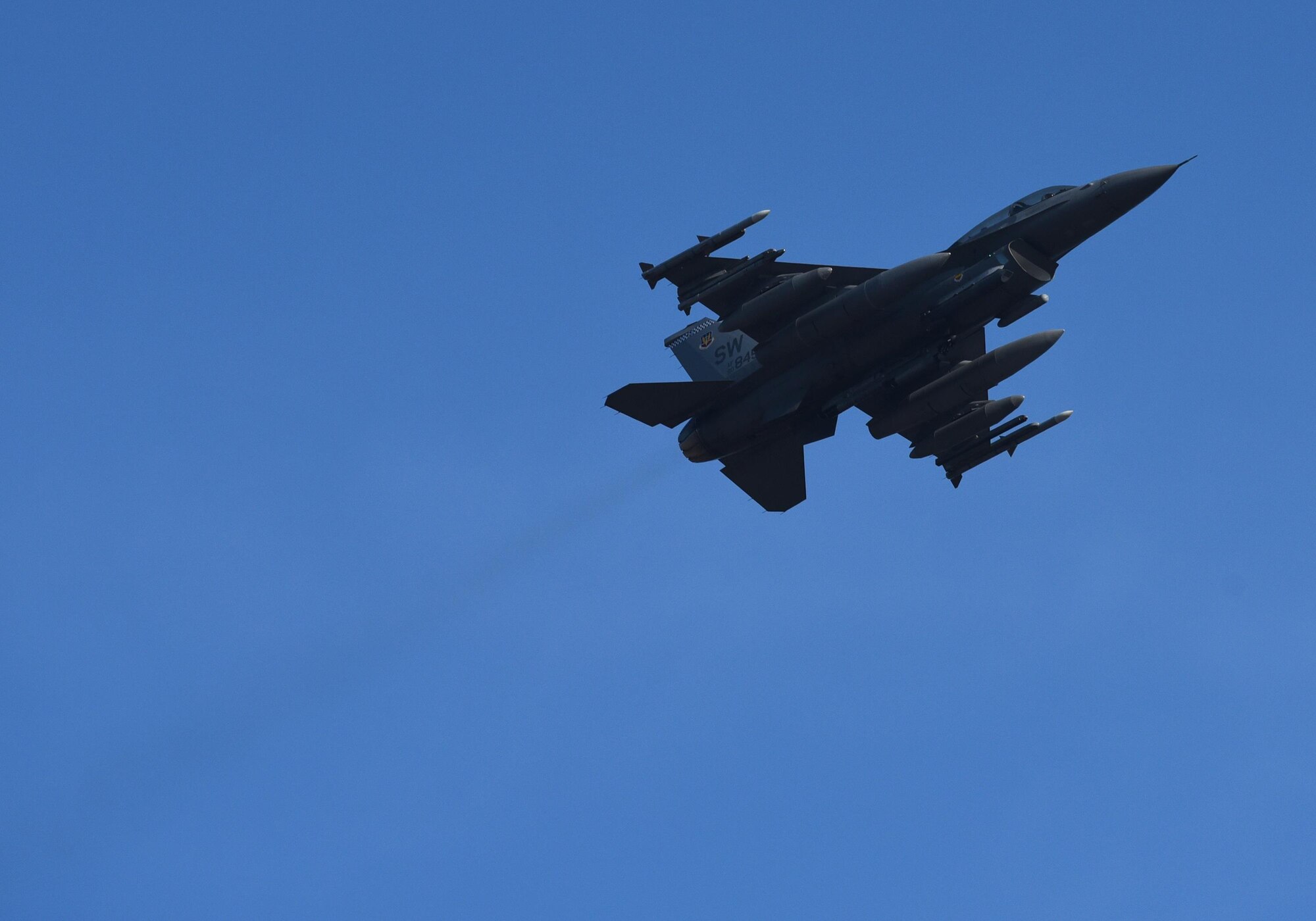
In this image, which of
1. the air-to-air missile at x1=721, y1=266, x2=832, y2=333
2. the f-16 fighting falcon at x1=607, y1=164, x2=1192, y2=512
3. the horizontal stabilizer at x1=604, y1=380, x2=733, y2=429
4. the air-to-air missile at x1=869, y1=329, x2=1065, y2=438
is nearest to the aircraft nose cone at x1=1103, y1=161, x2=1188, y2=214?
the f-16 fighting falcon at x1=607, y1=164, x2=1192, y2=512

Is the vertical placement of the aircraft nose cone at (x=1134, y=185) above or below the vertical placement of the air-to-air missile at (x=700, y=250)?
below

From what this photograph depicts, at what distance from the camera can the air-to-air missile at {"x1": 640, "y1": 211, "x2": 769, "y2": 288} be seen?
4525 cm

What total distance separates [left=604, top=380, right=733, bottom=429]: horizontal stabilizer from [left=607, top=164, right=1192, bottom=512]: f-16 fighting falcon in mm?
36

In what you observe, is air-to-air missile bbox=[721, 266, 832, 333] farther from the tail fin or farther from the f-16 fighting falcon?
the tail fin

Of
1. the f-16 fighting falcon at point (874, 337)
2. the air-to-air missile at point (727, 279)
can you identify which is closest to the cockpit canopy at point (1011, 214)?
the f-16 fighting falcon at point (874, 337)

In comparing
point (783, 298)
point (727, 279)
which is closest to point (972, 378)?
point (783, 298)

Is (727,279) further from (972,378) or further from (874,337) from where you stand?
(972,378)

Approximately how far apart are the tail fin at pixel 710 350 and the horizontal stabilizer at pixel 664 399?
33.7 inches

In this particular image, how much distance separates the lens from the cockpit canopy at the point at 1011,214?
44.8 metres

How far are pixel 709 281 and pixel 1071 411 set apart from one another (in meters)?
10.7

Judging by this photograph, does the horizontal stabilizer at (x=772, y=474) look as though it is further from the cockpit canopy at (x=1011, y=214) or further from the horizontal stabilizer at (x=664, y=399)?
the cockpit canopy at (x=1011, y=214)

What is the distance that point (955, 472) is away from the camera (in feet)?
164

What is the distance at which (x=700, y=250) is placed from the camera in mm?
46000

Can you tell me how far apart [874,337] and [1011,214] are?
468cm
